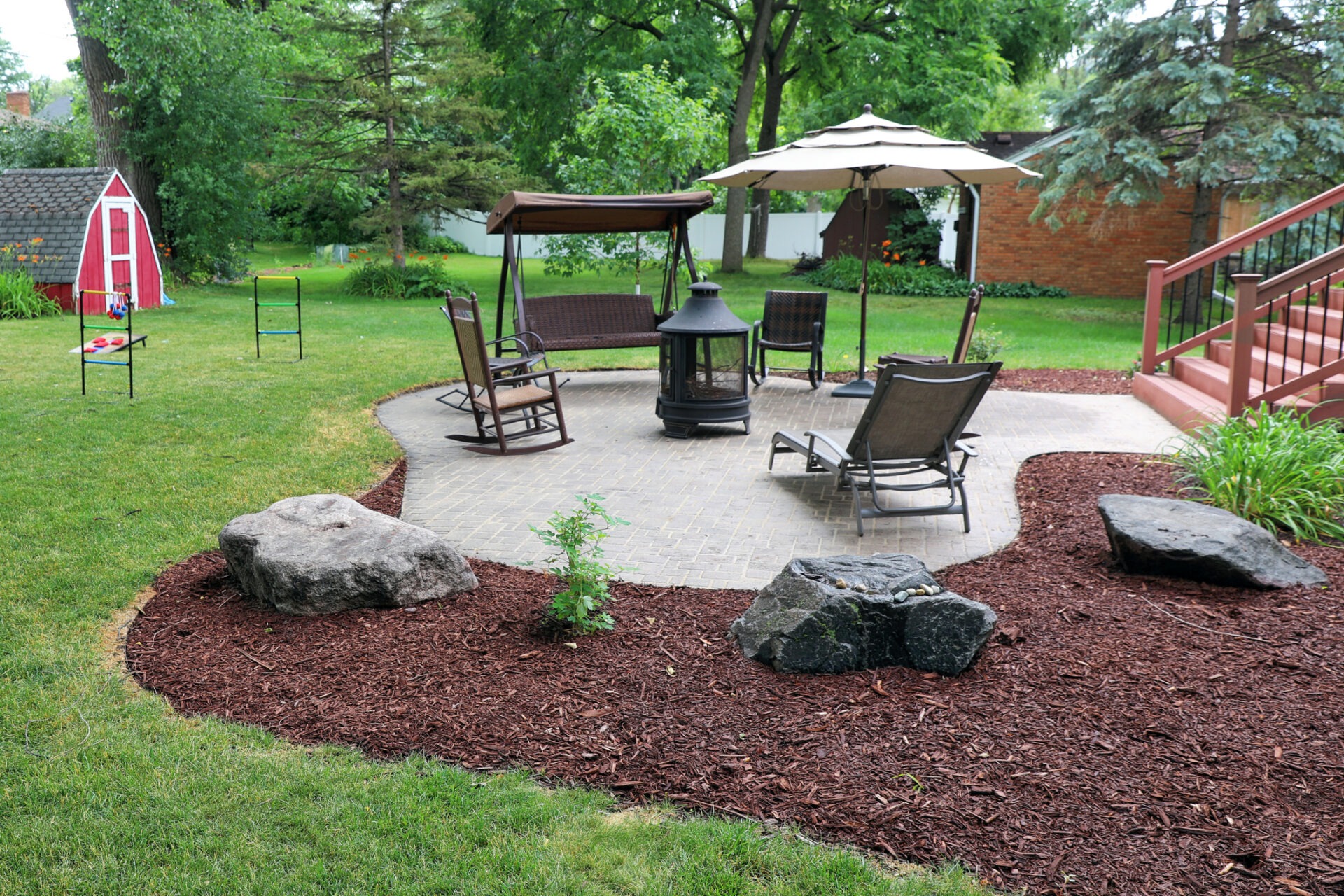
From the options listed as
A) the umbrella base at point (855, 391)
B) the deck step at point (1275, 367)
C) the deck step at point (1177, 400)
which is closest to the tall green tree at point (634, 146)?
the umbrella base at point (855, 391)

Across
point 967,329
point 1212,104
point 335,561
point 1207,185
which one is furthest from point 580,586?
point 1207,185

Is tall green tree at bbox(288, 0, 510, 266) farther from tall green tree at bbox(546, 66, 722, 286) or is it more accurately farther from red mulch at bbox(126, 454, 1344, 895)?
red mulch at bbox(126, 454, 1344, 895)

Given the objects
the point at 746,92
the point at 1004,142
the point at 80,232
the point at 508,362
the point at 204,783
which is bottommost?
the point at 204,783

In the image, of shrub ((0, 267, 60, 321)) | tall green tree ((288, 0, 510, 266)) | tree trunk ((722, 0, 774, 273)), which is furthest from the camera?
tree trunk ((722, 0, 774, 273))

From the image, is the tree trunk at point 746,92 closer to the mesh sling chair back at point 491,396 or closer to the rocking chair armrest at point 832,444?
the mesh sling chair back at point 491,396

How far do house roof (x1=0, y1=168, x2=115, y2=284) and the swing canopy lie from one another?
9970 mm

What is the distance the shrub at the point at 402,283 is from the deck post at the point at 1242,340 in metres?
16.5

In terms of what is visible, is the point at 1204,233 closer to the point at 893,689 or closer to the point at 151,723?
the point at 893,689

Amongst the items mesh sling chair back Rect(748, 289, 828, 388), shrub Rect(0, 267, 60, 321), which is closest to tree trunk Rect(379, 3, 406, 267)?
shrub Rect(0, 267, 60, 321)

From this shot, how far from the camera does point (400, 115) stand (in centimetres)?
2108

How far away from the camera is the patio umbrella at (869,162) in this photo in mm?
8672

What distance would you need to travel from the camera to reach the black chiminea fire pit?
7.80m

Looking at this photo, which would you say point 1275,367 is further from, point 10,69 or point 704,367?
point 10,69

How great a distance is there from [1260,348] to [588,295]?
632 cm
